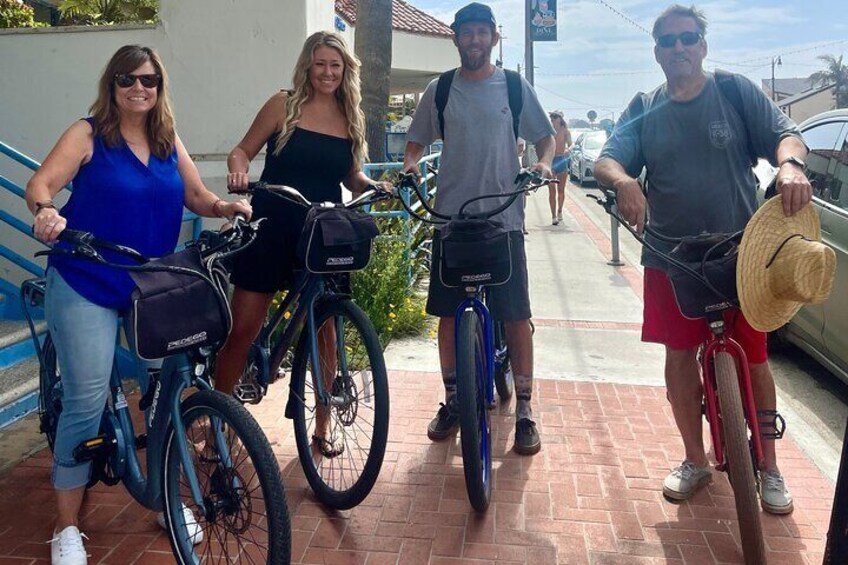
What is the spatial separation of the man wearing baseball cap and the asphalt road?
160 cm

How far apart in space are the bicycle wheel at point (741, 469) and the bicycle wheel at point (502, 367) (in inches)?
59.6

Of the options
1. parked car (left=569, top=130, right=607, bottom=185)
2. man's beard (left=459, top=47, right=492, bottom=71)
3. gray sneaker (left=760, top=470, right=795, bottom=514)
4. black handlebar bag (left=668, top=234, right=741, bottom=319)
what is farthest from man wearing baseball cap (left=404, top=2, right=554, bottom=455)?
parked car (left=569, top=130, right=607, bottom=185)

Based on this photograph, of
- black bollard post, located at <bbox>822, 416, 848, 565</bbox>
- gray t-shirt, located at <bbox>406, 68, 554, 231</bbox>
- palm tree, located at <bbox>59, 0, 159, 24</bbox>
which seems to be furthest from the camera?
palm tree, located at <bbox>59, 0, 159, 24</bbox>

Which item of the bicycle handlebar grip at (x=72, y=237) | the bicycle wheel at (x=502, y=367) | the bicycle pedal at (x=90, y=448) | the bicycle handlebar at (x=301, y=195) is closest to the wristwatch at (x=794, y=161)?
the bicycle handlebar at (x=301, y=195)

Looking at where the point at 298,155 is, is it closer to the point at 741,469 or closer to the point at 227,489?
the point at 227,489

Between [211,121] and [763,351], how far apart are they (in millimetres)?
4192

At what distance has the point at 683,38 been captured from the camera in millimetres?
3051

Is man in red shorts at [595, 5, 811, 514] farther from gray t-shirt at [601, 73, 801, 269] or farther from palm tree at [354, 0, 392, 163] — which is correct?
palm tree at [354, 0, 392, 163]

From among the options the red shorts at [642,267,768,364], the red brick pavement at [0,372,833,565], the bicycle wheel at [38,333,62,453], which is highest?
the red shorts at [642,267,768,364]

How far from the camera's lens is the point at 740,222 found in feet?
10.4

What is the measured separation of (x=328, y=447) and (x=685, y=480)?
168cm

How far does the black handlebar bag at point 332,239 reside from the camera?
3020 millimetres

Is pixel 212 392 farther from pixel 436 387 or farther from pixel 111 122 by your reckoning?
pixel 436 387

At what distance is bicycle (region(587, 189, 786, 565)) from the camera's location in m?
2.74
